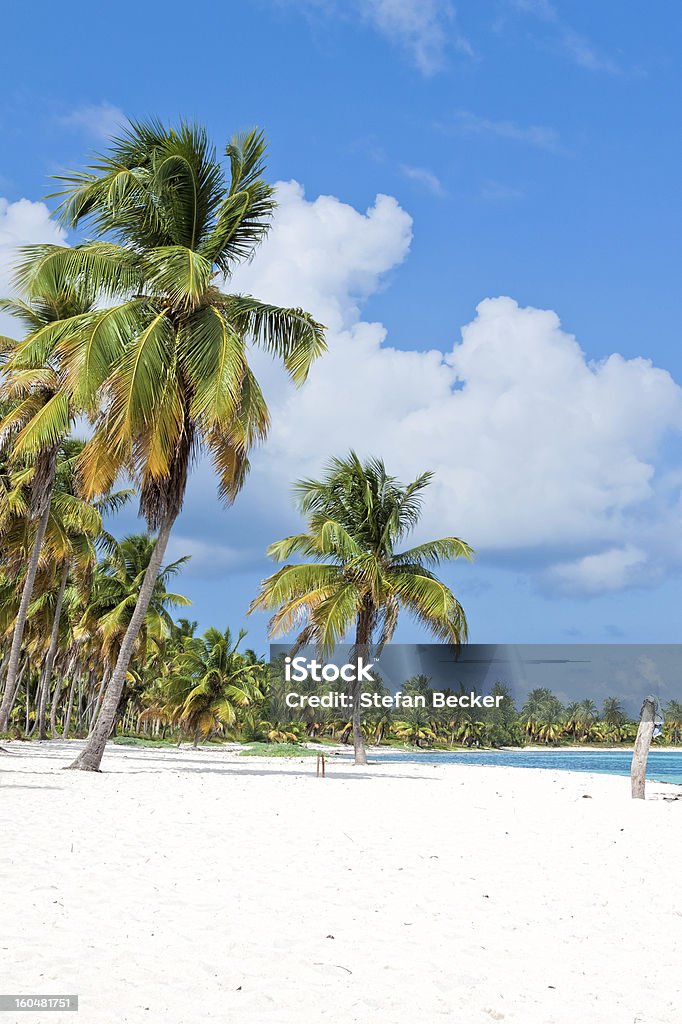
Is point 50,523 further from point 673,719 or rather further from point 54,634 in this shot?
point 673,719

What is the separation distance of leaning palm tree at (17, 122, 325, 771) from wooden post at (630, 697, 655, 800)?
837cm

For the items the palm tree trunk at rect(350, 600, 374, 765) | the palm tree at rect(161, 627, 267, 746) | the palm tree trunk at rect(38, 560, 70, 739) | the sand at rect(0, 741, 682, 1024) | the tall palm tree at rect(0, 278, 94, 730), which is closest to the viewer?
the sand at rect(0, 741, 682, 1024)

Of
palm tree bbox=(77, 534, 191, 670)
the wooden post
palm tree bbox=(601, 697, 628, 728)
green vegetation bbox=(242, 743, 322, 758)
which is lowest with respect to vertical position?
green vegetation bbox=(242, 743, 322, 758)

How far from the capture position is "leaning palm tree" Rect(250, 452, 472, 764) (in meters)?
20.6

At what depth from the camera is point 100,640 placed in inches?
1535

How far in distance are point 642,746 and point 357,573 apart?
27.1 ft

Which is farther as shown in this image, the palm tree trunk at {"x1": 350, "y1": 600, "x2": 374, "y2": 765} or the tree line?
the palm tree trunk at {"x1": 350, "y1": 600, "x2": 374, "y2": 765}

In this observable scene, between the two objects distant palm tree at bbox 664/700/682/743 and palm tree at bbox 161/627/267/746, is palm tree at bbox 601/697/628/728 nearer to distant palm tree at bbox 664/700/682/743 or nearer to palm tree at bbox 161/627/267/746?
distant palm tree at bbox 664/700/682/743

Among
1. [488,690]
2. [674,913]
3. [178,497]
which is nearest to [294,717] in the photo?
[488,690]

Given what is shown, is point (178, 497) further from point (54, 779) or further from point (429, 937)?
point (429, 937)

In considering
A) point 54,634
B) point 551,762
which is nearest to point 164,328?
point 54,634

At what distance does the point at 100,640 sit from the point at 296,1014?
36.5 m

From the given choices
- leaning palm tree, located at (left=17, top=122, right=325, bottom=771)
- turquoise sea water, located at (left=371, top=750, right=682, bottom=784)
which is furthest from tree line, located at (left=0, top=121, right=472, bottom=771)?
turquoise sea water, located at (left=371, top=750, right=682, bottom=784)

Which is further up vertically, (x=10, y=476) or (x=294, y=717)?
(x=10, y=476)
